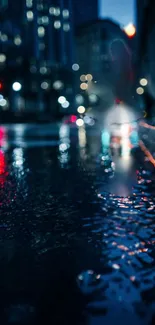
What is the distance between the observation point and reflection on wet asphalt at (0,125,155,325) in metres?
3.18

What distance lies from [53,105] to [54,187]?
96.7m

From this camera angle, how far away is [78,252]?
4.56 m

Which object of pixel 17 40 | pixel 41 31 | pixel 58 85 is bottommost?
pixel 58 85

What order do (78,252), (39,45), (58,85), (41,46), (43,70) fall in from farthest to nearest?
(41,46) → (39,45) → (58,85) → (43,70) → (78,252)

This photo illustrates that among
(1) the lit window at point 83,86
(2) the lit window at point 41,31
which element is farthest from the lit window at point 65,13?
(1) the lit window at point 83,86

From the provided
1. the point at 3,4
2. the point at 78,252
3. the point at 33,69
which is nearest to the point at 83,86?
the point at 33,69

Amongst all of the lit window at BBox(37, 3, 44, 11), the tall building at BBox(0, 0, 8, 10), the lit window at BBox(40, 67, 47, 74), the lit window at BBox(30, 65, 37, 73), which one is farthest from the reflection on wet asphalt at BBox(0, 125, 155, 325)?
the lit window at BBox(37, 3, 44, 11)

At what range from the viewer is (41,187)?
361 inches

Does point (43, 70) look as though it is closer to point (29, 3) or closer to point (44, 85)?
point (44, 85)

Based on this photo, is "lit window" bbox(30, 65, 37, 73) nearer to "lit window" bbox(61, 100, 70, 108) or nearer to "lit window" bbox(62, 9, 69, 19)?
"lit window" bbox(61, 100, 70, 108)

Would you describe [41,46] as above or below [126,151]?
above

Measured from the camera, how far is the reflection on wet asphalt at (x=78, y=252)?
3182mm

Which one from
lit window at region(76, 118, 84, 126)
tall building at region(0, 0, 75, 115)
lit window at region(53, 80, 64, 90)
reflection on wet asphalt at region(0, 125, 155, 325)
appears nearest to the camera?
reflection on wet asphalt at region(0, 125, 155, 325)

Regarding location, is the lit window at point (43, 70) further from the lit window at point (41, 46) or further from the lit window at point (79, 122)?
the lit window at point (79, 122)
